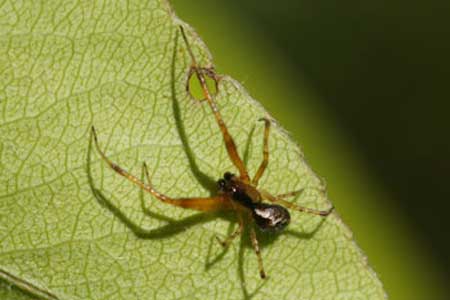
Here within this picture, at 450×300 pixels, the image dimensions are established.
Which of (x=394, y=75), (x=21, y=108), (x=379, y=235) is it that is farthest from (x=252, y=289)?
(x=394, y=75)

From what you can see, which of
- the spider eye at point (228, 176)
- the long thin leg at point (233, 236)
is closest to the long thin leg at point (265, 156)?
the spider eye at point (228, 176)

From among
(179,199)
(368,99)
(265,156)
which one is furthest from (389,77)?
(179,199)

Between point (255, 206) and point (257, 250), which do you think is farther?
point (255, 206)

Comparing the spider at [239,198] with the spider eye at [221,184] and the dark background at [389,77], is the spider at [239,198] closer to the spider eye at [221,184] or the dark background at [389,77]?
the spider eye at [221,184]

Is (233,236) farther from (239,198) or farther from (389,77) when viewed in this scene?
(389,77)

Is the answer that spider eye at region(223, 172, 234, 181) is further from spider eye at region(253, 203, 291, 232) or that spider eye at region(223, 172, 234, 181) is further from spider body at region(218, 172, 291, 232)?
spider eye at region(253, 203, 291, 232)

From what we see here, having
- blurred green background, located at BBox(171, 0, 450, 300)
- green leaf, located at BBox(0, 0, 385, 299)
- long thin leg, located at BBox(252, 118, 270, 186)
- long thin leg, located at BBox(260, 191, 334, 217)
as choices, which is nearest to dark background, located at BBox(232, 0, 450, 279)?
blurred green background, located at BBox(171, 0, 450, 300)
